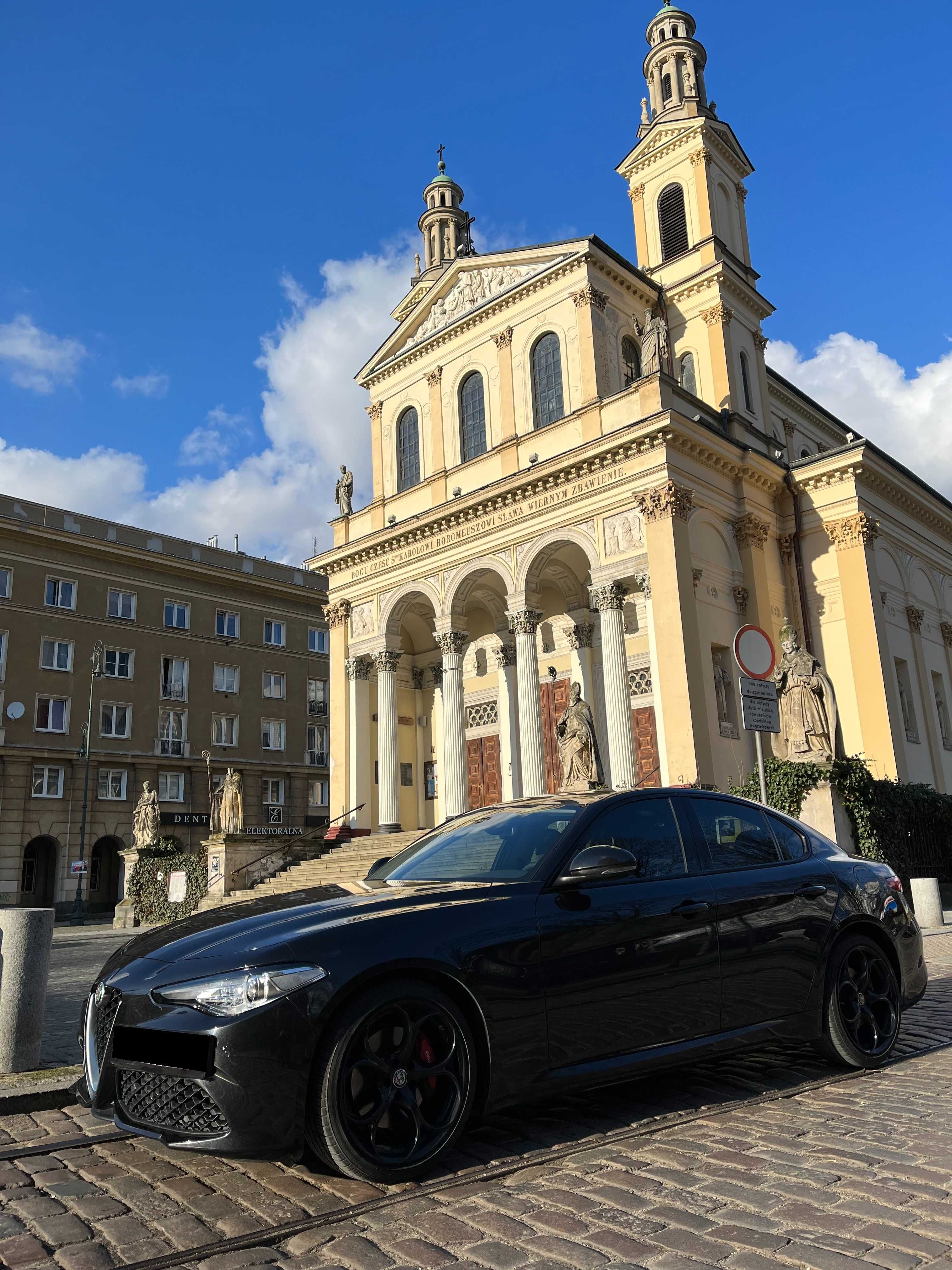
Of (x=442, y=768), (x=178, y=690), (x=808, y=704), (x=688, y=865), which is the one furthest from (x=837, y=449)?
(x=178, y=690)

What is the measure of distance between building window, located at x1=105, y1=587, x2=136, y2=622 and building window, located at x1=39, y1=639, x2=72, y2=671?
2.24 metres

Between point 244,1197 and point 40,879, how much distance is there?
3770cm

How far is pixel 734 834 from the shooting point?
5.32 m

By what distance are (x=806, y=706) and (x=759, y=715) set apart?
8.32 metres

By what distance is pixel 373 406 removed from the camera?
30.9 meters

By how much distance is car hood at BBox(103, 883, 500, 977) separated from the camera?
3.73 meters

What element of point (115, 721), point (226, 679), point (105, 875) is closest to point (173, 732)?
point (115, 721)

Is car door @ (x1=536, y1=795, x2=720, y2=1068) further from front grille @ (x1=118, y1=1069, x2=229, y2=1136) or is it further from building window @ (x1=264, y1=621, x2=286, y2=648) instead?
building window @ (x1=264, y1=621, x2=286, y2=648)

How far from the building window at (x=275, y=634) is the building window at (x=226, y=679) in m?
2.32

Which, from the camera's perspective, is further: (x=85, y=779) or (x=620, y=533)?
(x=85, y=779)

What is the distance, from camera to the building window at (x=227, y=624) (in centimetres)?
4334

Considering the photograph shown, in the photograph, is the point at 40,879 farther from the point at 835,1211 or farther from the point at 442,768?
the point at 835,1211

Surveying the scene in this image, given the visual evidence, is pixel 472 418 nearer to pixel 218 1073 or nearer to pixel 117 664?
pixel 117 664

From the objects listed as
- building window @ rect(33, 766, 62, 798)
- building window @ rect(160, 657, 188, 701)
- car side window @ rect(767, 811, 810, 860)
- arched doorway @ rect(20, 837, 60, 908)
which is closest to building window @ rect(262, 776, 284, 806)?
building window @ rect(160, 657, 188, 701)
